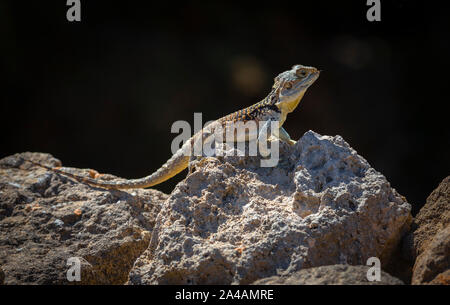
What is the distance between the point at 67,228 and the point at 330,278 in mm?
2653

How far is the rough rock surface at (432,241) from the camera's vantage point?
2.70m

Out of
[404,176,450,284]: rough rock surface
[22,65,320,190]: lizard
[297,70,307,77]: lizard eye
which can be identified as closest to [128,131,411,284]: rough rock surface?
[404,176,450,284]: rough rock surface

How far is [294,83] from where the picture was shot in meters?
4.05

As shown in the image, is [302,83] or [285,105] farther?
[285,105]

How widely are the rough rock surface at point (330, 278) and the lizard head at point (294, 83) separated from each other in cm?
191

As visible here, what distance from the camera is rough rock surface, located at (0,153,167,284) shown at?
140 inches

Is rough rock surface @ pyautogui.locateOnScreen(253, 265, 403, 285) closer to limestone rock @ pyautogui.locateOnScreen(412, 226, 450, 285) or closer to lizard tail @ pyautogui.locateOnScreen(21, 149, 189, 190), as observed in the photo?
limestone rock @ pyautogui.locateOnScreen(412, 226, 450, 285)

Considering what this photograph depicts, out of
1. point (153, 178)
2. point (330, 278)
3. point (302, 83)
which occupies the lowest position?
point (330, 278)

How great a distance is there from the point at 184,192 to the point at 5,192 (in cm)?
223

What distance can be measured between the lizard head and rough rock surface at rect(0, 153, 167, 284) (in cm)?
179

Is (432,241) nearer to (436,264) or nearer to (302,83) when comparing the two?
(436,264)

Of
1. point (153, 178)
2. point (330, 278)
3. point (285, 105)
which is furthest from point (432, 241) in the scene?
point (153, 178)

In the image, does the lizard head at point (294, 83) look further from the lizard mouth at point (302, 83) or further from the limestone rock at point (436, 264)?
the limestone rock at point (436, 264)
